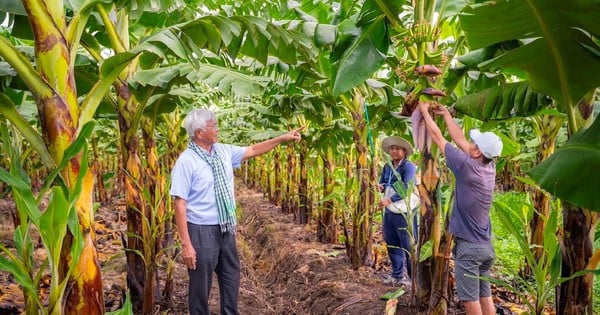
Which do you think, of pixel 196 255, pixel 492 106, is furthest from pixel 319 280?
pixel 492 106

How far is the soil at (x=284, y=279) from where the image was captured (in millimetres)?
3914

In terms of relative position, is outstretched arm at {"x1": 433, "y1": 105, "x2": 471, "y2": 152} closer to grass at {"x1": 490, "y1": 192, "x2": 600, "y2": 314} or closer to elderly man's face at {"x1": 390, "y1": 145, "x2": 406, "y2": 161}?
elderly man's face at {"x1": 390, "y1": 145, "x2": 406, "y2": 161}

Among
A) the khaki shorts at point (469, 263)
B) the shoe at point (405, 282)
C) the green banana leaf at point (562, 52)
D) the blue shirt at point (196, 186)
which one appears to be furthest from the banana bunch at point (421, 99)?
the shoe at point (405, 282)

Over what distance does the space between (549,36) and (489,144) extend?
1.12m

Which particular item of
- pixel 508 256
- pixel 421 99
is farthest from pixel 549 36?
pixel 508 256

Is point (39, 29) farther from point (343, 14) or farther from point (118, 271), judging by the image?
point (118, 271)

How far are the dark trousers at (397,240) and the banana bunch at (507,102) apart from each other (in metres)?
1.99

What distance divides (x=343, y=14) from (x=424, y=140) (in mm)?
1314

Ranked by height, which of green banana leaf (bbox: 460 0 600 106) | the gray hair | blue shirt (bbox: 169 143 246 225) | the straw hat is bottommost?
blue shirt (bbox: 169 143 246 225)

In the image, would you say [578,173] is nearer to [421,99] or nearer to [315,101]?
[421,99]

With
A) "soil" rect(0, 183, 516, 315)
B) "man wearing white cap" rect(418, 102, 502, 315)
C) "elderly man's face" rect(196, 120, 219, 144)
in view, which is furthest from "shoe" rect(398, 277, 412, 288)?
"elderly man's face" rect(196, 120, 219, 144)

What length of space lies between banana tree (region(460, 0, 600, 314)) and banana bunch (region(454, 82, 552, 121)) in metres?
0.52

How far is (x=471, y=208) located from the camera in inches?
118

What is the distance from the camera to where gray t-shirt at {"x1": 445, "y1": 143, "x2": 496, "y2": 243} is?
2.95 metres
